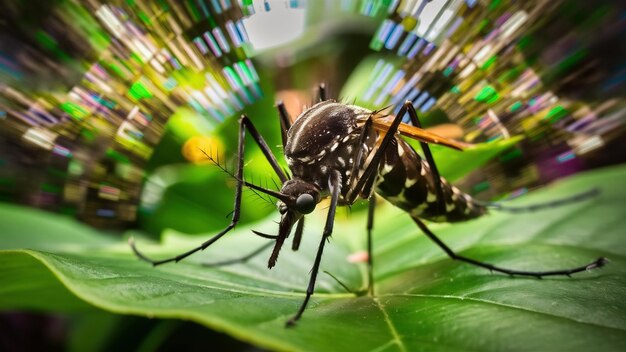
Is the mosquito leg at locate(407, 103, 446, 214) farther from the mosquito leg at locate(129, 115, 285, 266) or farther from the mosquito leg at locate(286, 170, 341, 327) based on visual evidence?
the mosquito leg at locate(129, 115, 285, 266)

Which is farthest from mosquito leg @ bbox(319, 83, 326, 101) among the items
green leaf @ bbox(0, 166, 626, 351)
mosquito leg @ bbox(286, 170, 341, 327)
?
green leaf @ bbox(0, 166, 626, 351)

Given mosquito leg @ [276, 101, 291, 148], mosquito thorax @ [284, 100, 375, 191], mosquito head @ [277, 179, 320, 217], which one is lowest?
mosquito head @ [277, 179, 320, 217]

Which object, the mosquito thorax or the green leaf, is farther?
the mosquito thorax

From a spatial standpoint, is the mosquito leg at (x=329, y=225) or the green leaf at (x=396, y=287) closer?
the green leaf at (x=396, y=287)

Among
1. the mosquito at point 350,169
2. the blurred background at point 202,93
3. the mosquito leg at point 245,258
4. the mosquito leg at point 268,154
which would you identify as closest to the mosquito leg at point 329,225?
the mosquito at point 350,169

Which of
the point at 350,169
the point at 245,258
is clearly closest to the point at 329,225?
the point at 350,169

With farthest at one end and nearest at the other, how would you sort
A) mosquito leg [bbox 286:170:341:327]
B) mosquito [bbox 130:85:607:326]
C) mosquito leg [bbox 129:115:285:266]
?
mosquito leg [bbox 129:115:285:266], mosquito [bbox 130:85:607:326], mosquito leg [bbox 286:170:341:327]

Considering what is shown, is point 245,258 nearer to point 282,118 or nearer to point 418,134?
point 282,118

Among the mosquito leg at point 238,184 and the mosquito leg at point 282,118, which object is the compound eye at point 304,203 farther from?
the mosquito leg at point 282,118
